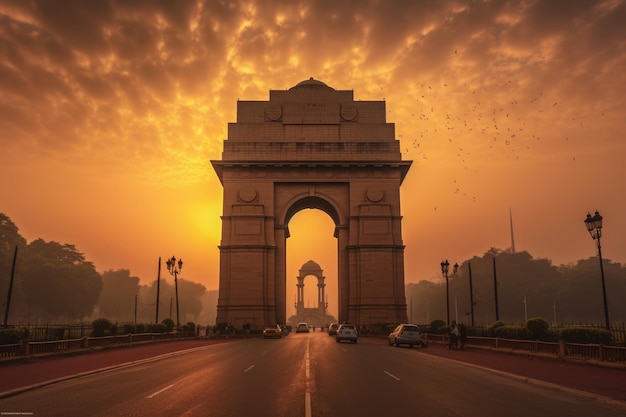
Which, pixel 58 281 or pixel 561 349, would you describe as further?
pixel 58 281

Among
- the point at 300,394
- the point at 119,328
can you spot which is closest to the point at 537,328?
the point at 300,394

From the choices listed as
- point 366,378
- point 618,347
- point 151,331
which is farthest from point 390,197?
point 366,378

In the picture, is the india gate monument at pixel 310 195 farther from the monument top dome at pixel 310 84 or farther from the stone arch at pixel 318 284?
the stone arch at pixel 318 284

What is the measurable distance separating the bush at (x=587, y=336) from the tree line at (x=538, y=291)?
7518 centimetres

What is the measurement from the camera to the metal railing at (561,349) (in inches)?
738

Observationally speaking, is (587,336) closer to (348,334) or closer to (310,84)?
(348,334)

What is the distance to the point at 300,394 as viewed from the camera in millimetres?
12055

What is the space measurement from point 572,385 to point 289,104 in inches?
1921

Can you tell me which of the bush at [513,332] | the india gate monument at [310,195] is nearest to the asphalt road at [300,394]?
the bush at [513,332]

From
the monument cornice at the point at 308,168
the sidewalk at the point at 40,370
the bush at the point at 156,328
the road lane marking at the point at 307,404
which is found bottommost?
the sidewalk at the point at 40,370

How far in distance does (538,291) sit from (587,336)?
96.3 meters

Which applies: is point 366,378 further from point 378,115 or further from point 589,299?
point 589,299

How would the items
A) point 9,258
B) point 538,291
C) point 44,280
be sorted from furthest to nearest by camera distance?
point 538,291 → point 44,280 → point 9,258

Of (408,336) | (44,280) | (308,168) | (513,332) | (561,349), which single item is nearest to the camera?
(561,349)
